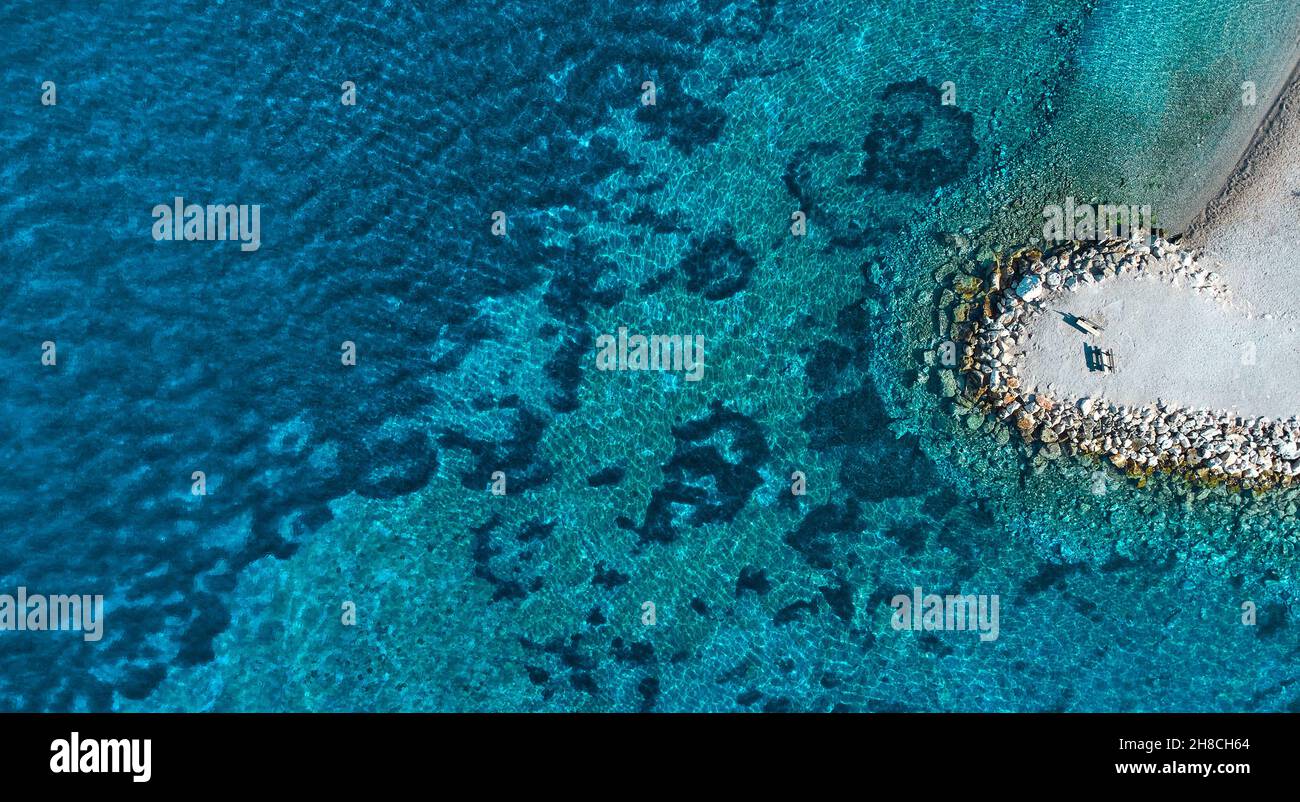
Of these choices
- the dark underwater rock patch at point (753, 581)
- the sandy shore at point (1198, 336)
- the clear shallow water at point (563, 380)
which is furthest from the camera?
the dark underwater rock patch at point (753, 581)

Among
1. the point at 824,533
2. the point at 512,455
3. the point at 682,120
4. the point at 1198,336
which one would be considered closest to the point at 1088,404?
the point at 1198,336

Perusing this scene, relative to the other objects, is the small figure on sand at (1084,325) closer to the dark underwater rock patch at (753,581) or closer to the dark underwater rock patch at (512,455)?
the dark underwater rock patch at (753,581)

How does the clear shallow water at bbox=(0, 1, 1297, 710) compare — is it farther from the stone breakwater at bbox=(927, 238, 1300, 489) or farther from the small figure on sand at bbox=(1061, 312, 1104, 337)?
the small figure on sand at bbox=(1061, 312, 1104, 337)

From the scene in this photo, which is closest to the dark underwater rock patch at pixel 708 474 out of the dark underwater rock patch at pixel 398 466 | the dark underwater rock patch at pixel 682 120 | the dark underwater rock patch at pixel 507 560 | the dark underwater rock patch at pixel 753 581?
the dark underwater rock patch at pixel 753 581

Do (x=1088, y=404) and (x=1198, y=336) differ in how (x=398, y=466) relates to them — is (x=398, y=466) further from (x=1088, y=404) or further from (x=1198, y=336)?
(x=1198, y=336)

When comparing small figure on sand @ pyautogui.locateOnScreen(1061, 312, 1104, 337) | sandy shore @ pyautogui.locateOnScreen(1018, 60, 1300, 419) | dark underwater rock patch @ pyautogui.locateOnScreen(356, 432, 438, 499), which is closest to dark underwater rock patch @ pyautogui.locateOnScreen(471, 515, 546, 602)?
dark underwater rock patch @ pyautogui.locateOnScreen(356, 432, 438, 499)

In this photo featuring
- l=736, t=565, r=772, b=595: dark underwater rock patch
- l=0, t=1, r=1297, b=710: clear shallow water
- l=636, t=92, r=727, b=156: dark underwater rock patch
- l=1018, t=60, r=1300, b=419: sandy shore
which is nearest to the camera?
l=1018, t=60, r=1300, b=419: sandy shore

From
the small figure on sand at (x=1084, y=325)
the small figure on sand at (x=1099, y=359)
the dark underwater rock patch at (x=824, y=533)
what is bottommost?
the dark underwater rock patch at (x=824, y=533)
